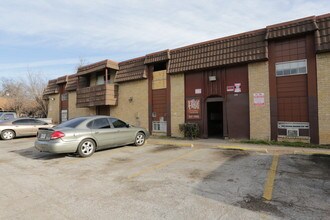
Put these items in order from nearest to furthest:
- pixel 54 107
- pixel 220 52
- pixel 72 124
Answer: pixel 72 124
pixel 220 52
pixel 54 107

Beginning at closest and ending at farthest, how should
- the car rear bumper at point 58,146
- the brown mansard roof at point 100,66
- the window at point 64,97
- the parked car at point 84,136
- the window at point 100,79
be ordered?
the car rear bumper at point 58,146 < the parked car at point 84,136 < the brown mansard roof at point 100,66 < the window at point 100,79 < the window at point 64,97

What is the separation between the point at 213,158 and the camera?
7.79 m

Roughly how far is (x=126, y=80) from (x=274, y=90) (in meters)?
9.90

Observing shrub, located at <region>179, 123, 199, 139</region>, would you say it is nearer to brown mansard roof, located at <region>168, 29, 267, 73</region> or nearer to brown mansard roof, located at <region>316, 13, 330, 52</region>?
brown mansard roof, located at <region>168, 29, 267, 73</region>

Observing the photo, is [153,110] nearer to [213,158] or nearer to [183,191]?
[213,158]

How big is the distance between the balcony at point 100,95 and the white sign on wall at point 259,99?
33.8 feet

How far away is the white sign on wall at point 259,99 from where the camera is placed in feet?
36.1

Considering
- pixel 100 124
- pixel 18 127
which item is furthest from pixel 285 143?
pixel 18 127

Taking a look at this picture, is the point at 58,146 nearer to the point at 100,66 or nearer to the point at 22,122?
the point at 22,122

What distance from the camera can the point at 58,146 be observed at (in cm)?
756

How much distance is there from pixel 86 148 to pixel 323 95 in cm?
986

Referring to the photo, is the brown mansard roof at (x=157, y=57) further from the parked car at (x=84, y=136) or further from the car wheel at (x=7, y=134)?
the car wheel at (x=7, y=134)

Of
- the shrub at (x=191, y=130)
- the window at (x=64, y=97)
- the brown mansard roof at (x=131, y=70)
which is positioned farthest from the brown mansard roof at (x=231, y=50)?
the window at (x=64, y=97)

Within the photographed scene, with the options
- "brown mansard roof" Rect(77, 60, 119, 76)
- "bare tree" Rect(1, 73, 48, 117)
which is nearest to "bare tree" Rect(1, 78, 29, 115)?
"bare tree" Rect(1, 73, 48, 117)
